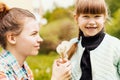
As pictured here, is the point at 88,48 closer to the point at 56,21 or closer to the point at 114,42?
the point at 114,42

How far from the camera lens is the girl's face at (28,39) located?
345 cm

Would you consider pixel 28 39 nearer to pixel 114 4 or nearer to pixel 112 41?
pixel 112 41

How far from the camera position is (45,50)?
13297mm

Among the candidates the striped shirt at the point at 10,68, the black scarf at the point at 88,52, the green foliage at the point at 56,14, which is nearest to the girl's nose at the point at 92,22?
the black scarf at the point at 88,52

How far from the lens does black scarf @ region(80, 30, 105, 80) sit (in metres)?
3.66

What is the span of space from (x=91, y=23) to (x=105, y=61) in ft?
0.95

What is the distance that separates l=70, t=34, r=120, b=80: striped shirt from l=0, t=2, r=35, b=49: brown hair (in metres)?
0.56

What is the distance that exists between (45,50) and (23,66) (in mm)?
9724

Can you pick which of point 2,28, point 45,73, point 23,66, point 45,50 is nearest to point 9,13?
point 2,28

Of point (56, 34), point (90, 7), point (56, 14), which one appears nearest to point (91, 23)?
point (90, 7)

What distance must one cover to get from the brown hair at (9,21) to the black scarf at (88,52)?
0.53 m

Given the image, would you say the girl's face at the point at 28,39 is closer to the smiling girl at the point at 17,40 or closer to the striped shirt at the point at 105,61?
the smiling girl at the point at 17,40

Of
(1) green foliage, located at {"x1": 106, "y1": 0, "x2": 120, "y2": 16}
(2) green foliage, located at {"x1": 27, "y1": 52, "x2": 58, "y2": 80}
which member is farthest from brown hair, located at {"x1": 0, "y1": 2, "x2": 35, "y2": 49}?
(1) green foliage, located at {"x1": 106, "y1": 0, "x2": 120, "y2": 16}

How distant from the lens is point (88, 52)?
370 cm
